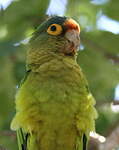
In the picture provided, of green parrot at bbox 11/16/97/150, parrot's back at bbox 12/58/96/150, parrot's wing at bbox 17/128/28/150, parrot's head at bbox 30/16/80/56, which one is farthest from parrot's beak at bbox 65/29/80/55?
parrot's wing at bbox 17/128/28/150

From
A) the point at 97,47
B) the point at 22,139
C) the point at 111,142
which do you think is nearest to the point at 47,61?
the point at 22,139

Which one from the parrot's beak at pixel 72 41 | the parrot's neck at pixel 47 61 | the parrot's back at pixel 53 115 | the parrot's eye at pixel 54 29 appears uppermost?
the parrot's eye at pixel 54 29

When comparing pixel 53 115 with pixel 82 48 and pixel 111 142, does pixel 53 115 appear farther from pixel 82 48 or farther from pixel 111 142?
pixel 82 48

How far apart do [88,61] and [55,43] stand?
1028mm

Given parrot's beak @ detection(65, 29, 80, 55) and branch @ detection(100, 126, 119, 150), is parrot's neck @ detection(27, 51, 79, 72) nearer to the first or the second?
parrot's beak @ detection(65, 29, 80, 55)

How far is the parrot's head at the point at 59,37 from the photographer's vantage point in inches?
221

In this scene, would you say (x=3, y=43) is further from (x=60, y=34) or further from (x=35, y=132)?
(x=35, y=132)

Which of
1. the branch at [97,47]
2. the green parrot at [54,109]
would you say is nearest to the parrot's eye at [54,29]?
the green parrot at [54,109]

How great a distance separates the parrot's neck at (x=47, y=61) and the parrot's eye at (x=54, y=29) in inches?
10.9

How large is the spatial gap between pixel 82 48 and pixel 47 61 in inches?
49.5

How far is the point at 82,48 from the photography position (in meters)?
6.61

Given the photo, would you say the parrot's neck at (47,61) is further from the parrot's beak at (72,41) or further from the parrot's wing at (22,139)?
the parrot's wing at (22,139)

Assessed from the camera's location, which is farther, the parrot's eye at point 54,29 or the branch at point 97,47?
the branch at point 97,47

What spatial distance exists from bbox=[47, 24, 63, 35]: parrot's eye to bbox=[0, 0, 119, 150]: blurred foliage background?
0.52m
